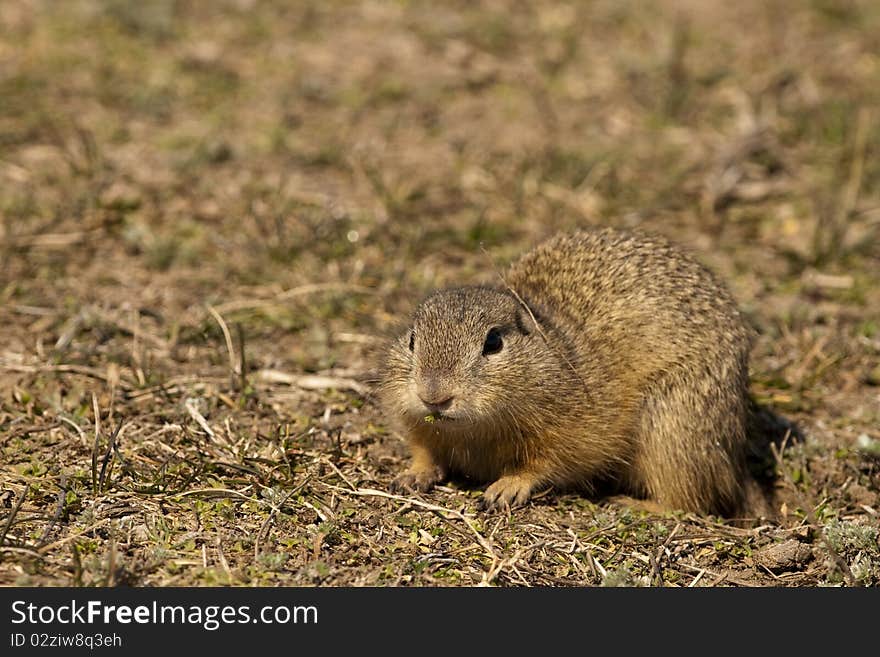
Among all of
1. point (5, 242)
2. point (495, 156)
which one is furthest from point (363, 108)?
point (5, 242)

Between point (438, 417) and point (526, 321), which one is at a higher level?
point (526, 321)

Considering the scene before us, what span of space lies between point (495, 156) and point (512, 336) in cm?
436

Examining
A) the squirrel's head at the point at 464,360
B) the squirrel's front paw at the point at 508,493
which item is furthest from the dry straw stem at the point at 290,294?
the squirrel's front paw at the point at 508,493

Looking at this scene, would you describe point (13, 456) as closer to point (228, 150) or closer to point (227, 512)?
point (227, 512)

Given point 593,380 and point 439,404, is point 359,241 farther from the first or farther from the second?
point 439,404

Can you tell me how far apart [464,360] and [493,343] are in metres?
0.28

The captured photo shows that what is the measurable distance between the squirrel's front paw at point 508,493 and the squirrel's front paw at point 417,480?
0.29 meters

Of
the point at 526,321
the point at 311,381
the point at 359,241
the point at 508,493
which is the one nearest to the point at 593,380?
the point at 526,321

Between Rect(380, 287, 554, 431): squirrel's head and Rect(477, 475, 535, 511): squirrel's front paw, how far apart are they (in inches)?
15.5

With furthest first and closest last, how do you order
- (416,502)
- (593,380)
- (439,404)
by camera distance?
1. (593,380)
2. (416,502)
3. (439,404)

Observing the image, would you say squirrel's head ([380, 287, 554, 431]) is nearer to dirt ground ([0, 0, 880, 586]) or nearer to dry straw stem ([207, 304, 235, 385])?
dirt ground ([0, 0, 880, 586])

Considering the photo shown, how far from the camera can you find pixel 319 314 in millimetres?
7688

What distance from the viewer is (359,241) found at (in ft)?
27.9

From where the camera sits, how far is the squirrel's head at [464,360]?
5.42 meters
